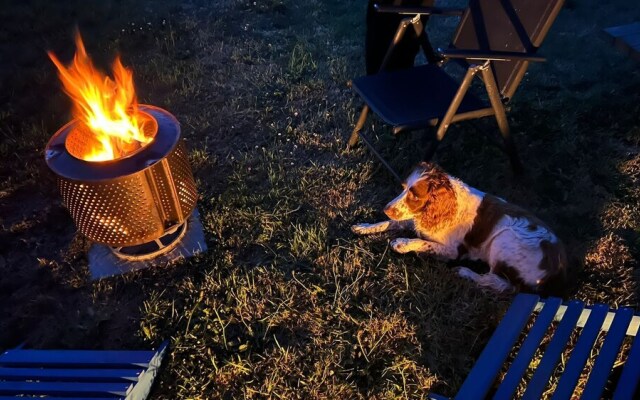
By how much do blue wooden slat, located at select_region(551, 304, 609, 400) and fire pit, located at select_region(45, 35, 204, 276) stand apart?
208cm

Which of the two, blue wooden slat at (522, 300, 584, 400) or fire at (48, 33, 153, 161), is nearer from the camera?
blue wooden slat at (522, 300, 584, 400)

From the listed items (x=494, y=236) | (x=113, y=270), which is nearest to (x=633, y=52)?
(x=494, y=236)

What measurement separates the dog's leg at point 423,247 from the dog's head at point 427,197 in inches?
7.9

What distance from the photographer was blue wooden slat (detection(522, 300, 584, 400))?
1.87m

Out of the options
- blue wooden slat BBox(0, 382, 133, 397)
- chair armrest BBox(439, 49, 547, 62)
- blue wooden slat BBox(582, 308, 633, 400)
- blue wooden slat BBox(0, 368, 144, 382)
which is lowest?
blue wooden slat BBox(0, 368, 144, 382)

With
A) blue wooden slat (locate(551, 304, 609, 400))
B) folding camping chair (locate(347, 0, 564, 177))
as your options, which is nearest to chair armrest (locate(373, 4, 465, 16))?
folding camping chair (locate(347, 0, 564, 177))

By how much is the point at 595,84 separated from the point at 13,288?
5.10 meters

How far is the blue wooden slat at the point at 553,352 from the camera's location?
1.87 m

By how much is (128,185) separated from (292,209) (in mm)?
1253

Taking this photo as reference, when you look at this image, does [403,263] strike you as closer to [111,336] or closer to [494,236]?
[494,236]

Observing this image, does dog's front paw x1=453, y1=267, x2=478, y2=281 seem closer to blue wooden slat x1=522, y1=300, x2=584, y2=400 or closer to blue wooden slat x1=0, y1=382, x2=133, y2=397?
blue wooden slat x1=522, y1=300, x2=584, y2=400

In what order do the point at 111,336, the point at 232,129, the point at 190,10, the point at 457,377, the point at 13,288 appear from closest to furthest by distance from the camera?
the point at 457,377 < the point at 111,336 < the point at 13,288 < the point at 232,129 < the point at 190,10

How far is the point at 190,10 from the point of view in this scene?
602 cm

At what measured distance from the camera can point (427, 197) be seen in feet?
9.09
